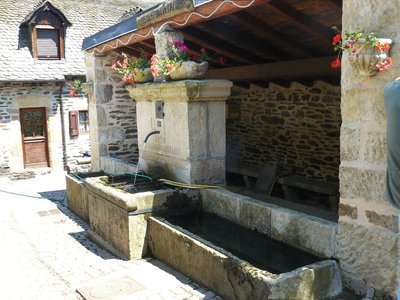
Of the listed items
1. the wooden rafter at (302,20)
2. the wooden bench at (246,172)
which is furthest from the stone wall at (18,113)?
the wooden rafter at (302,20)

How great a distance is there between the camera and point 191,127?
5008 millimetres

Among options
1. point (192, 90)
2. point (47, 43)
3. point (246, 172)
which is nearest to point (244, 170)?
point (246, 172)

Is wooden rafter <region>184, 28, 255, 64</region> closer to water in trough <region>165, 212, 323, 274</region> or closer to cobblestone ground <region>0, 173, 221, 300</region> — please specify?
water in trough <region>165, 212, 323, 274</region>

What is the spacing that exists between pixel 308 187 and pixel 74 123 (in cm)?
887

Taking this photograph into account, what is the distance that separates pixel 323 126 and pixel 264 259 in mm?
4286

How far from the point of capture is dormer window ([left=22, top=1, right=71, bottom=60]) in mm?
12819

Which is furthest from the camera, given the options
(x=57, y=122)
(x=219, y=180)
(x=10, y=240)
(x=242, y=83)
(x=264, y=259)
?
(x=57, y=122)

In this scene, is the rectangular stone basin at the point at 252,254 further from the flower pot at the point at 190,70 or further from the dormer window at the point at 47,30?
the dormer window at the point at 47,30

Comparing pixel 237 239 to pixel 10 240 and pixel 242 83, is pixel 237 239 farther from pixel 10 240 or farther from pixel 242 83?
pixel 242 83

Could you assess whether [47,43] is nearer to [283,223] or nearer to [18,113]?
[18,113]

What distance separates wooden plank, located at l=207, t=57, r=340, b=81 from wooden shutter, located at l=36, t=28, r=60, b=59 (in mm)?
7666

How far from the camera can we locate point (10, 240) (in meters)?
5.98

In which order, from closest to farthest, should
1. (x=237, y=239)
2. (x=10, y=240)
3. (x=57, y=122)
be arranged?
(x=237, y=239) → (x=10, y=240) → (x=57, y=122)

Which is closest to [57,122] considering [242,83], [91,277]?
[242,83]
